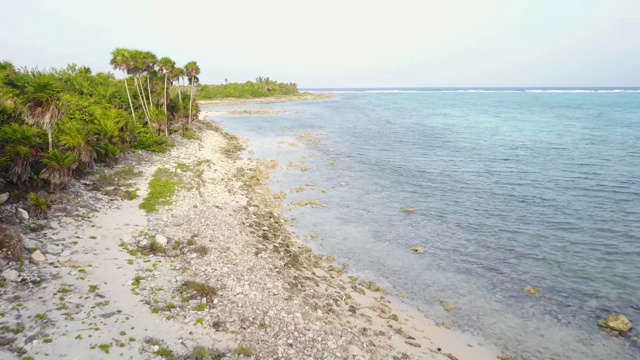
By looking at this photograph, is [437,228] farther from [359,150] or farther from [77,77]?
[77,77]

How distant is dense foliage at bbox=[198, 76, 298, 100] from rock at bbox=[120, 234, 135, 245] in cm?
14259

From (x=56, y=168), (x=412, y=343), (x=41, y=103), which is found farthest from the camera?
(x=56, y=168)

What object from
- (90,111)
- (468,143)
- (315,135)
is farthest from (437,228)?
(315,135)

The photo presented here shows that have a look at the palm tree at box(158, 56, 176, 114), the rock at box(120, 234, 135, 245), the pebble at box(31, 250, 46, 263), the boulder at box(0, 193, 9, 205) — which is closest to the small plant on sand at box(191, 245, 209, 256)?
the rock at box(120, 234, 135, 245)

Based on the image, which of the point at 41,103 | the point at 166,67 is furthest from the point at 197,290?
the point at 166,67

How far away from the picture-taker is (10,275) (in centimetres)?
1302

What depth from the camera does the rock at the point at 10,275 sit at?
42.5ft

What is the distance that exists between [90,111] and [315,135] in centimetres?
4209

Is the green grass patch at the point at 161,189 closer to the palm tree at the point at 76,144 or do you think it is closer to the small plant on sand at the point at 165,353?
the palm tree at the point at 76,144

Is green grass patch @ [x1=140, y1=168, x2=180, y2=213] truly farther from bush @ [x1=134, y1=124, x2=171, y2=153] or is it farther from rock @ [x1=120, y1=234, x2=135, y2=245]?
bush @ [x1=134, y1=124, x2=171, y2=153]

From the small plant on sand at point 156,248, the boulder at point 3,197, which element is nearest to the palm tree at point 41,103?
the boulder at point 3,197

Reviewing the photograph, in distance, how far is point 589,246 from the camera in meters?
23.2

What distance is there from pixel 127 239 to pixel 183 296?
6.12 meters

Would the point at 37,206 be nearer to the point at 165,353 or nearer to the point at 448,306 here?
the point at 165,353
